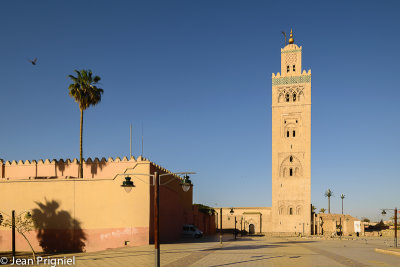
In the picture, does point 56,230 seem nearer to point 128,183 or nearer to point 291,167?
point 128,183

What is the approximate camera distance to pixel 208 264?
58.6 ft

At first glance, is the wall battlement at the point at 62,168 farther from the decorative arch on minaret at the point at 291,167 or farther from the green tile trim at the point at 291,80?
the green tile trim at the point at 291,80

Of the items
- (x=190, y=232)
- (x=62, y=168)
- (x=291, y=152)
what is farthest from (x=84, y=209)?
(x=291, y=152)

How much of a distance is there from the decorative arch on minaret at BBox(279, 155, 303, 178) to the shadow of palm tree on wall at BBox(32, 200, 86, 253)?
43.0 m

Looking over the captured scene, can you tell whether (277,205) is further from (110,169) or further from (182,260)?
(182,260)

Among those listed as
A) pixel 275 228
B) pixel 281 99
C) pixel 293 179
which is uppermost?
pixel 281 99

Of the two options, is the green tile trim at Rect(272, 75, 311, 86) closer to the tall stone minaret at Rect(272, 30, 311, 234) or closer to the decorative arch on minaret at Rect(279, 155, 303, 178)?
the tall stone minaret at Rect(272, 30, 311, 234)

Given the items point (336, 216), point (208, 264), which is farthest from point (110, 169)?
point (336, 216)

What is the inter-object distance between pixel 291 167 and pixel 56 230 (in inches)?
1755

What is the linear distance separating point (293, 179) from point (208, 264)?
49.4 meters

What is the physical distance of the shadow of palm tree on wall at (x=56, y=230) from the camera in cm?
2927

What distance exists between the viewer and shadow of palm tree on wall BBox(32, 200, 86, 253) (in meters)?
29.3

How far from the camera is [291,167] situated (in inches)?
2554

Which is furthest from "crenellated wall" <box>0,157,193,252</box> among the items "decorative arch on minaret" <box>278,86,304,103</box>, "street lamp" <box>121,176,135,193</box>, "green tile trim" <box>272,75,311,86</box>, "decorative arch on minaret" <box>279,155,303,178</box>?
"green tile trim" <box>272,75,311,86</box>
